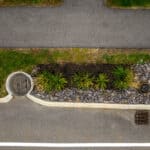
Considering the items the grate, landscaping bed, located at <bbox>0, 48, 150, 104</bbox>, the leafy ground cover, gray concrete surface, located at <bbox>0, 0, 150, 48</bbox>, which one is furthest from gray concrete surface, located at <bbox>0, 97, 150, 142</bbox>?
gray concrete surface, located at <bbox>0, 0, 150, 48</bbox>

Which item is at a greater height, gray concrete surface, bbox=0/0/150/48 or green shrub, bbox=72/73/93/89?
gray concrete surface, bbox=0/0/150/48

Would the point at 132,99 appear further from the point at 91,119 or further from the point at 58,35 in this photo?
the point at 58,35

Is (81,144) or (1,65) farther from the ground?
(1,65)

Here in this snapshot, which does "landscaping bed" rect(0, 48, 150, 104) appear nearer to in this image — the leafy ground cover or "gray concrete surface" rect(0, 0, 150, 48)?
the leafy ground cover

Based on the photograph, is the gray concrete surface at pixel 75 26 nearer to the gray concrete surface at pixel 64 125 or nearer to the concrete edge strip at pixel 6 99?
the concrete edge strip at pixel 6 99

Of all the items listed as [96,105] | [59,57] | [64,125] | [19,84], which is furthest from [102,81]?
[19,84]

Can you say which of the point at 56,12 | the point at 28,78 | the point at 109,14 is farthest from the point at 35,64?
the point at 109,14
